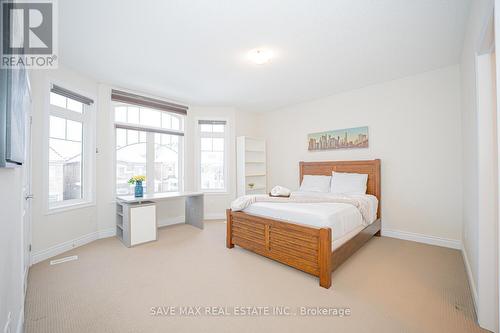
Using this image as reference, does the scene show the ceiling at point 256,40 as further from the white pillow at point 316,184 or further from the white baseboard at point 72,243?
the white baseboard at point 72,243

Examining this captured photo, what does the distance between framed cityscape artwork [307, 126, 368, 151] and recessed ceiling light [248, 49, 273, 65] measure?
210 cm

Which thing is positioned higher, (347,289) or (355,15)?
(355,15)

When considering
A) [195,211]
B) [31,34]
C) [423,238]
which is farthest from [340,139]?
[31,34]

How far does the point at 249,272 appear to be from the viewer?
2.38 metres

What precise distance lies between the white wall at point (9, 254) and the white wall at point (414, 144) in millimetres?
4214

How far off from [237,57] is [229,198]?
3.00 metres

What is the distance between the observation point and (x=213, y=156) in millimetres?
4961

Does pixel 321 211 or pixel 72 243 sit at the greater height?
pixel 321 211

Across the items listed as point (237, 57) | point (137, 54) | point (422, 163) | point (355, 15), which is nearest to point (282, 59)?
point (237, 57)

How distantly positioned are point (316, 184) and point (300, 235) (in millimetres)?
1879

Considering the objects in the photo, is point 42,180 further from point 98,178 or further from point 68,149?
point 98,178

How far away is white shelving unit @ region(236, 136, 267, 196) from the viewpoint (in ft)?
15.8

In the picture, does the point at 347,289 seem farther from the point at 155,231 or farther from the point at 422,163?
the point at 155,231

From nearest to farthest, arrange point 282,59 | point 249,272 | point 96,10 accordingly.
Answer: point 96,10, point 249,272, point 282,59
